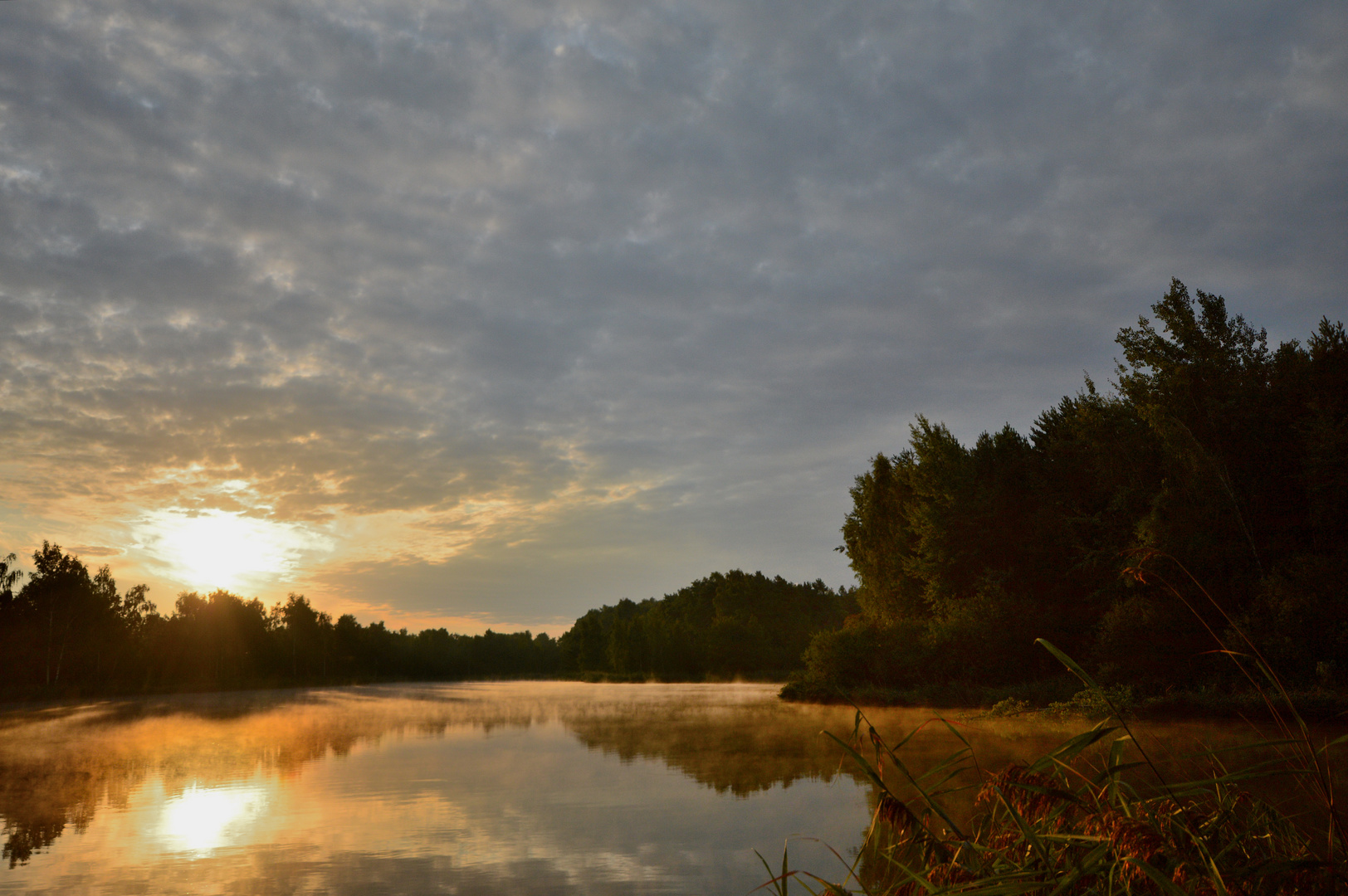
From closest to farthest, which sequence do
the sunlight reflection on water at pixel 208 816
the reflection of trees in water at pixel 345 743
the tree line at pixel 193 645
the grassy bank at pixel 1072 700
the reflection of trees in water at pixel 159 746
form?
the sunlight reflection on water at pixel 208 816 < the reflection of trees in water at pixel 159 746 < the reflection of trees in water at pixel 345 743 < the grassy bank at pixel 1072 700 < the tree line at pixel 193 645

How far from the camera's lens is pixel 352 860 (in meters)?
8.50

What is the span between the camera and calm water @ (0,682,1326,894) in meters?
7.93

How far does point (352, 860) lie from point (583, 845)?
2652mm

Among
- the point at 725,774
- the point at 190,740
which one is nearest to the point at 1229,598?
the point at 725,774

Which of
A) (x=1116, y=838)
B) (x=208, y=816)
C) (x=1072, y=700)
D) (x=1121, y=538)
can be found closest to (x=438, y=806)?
(x=208, y=816)

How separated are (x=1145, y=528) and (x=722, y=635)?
72.8 m

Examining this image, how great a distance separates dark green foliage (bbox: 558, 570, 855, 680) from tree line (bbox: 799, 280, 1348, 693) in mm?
45655

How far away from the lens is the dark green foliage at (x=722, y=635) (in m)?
90.5

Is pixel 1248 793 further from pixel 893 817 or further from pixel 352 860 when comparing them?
pixel 352 860

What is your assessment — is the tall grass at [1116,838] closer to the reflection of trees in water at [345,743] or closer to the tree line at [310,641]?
the reflection of trees in water at [345,743]

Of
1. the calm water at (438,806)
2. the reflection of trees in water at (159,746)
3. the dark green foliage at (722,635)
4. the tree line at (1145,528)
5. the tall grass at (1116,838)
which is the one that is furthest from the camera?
the dark green foliage at (722,635)

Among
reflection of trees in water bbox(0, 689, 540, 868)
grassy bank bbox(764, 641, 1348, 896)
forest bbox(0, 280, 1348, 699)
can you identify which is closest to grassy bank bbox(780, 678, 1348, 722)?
forest bbox(0, 280, 1348, 699)

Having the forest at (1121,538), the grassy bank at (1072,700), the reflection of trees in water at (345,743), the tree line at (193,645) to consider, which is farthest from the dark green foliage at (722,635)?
the reflection of trees in water at (345,743)

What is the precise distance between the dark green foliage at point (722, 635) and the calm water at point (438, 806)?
61.1m
